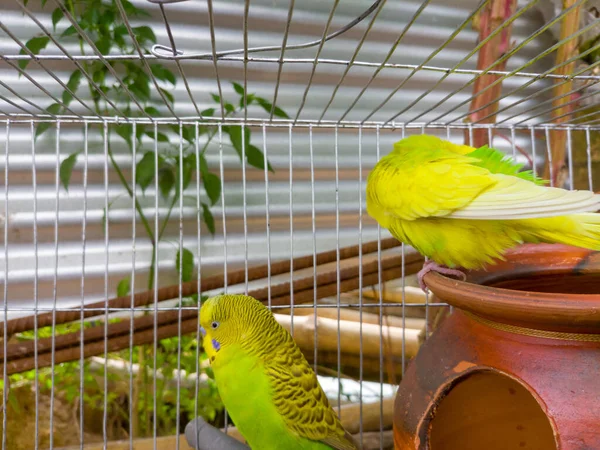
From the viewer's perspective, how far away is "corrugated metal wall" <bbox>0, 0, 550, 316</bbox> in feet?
3.98

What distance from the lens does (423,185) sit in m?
0.67

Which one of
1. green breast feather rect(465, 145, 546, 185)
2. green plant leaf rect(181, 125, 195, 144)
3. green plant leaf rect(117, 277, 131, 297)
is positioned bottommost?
green plant leaf rect(117, 277, 131, 297)

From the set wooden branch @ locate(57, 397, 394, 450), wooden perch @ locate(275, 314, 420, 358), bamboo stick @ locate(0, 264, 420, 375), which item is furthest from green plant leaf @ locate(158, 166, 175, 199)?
wooden branch @ locate(57, 397, 394, 450)

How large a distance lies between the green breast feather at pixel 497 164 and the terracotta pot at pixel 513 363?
120mm

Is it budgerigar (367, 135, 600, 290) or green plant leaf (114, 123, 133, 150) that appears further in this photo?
green plant leaf (114, 123, 133, 150)

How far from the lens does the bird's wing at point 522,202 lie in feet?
1.71

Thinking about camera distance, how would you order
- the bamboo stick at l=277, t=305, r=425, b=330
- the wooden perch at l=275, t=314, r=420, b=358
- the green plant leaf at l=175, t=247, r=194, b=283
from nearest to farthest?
the green plant leaf at l=175, t=247, r=194, b=283, the wooden perch at l=275, t=314, r=420, b=358, the bamboo stick at l=277, t=305, r=425, b=330

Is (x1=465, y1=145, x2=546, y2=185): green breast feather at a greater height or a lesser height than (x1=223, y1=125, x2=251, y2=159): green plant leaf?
lesser

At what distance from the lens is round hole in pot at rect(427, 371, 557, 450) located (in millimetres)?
597

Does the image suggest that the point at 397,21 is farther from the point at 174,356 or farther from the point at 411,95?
the point at 174,356

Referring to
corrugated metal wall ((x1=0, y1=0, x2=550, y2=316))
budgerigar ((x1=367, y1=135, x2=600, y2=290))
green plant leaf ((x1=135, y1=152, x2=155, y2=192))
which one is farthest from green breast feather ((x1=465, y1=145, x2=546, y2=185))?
green plant leaf ((x1=135, y1=152, x2=155, y2=192))

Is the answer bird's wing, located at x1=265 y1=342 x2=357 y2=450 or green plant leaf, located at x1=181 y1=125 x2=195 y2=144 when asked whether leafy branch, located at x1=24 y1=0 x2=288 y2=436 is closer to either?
green plant leaf, located at x1=181 y1=125 x2=195 y2=144

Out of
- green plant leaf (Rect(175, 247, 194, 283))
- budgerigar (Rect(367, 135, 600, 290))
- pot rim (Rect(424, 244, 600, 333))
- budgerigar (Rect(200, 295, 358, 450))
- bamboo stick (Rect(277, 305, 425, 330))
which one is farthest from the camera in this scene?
bamboo stick (Rect(277, 305, 425, 330))

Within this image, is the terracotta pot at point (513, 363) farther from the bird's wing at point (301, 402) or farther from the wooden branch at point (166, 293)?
the wooden branch at point (166, 293)
